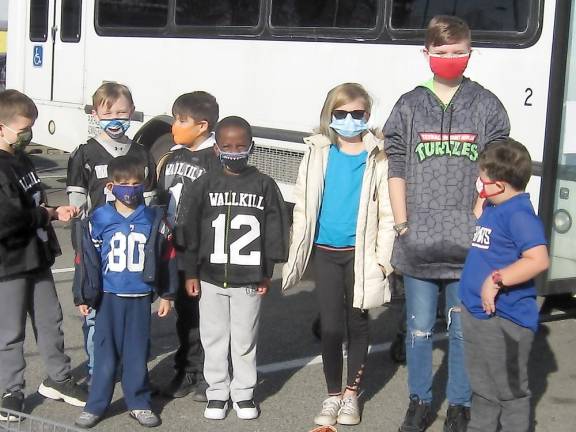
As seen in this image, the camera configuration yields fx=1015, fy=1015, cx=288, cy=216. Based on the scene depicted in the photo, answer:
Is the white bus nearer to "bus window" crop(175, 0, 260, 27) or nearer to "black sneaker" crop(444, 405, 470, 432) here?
"bus window" crop(175, 0, 260, 27)

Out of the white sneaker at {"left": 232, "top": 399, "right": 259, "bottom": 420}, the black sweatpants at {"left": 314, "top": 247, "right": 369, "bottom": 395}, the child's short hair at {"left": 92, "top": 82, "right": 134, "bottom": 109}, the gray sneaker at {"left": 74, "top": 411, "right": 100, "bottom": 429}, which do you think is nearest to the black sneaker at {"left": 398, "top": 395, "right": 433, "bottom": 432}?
the black sweatpants at {"left": 314, "top": 247, "right": 369, "bottom": 395}

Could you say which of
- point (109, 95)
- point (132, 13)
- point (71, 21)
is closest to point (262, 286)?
point (109, 95)

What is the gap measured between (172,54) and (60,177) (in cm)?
568

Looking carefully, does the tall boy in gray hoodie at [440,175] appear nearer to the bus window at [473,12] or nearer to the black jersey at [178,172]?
the black jersey at [178,172]

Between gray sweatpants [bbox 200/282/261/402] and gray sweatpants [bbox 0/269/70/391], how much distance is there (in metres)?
0.74

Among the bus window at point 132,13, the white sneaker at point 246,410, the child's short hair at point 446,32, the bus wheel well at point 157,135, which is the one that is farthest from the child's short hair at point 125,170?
the bus window at point 132,13

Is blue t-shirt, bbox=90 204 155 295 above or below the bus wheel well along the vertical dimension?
below

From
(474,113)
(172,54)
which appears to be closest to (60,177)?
(172,54)

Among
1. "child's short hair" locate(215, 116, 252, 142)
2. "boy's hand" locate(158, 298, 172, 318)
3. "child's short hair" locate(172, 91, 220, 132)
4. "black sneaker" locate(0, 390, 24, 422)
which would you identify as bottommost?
"black sneaker" locate(0, 390, 24, 422)

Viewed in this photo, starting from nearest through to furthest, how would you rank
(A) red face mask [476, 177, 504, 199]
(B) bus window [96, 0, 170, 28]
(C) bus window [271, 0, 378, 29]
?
1. (A) red face mask [476, 177, 504, 199]
2. (C) bus window [271, 0, 378, 29]
3. (B) bus window [96, 0, 170, 28]

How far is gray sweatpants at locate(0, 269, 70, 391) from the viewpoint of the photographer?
4840 millimetres

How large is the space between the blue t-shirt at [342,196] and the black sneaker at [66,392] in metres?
1.47

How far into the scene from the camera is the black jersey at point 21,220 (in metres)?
4.71

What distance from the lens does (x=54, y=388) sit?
5109 mm
